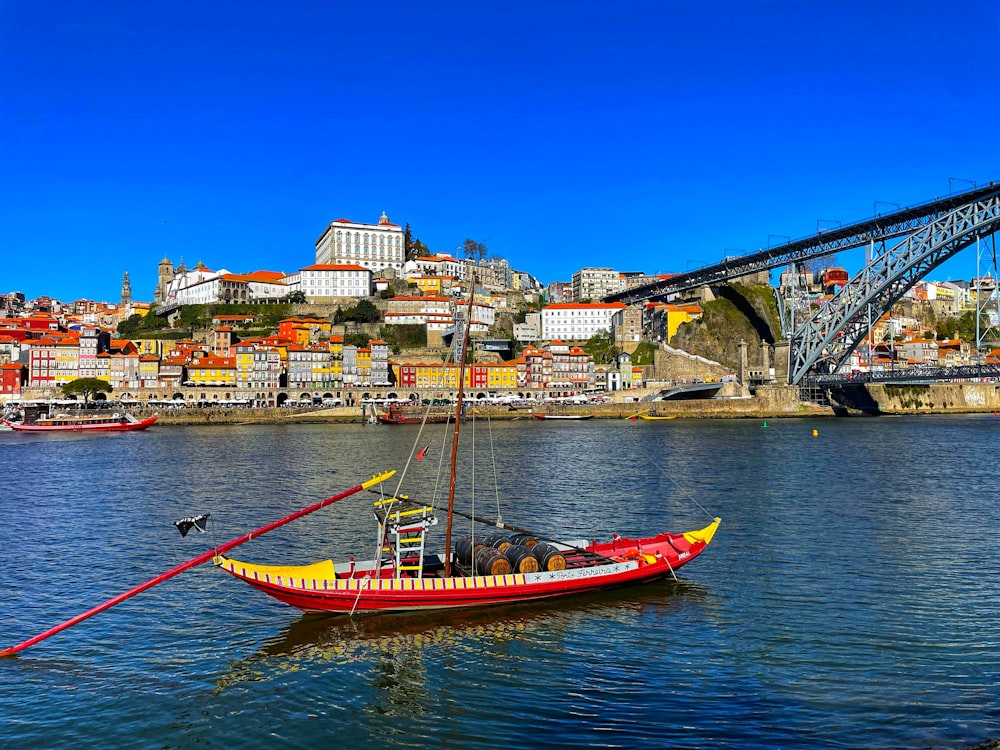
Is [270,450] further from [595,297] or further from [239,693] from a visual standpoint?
[595,297]

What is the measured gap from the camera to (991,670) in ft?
29.9

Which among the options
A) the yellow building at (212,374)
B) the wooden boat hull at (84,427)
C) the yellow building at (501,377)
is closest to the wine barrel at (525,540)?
the wooden boat hull at (84,427)

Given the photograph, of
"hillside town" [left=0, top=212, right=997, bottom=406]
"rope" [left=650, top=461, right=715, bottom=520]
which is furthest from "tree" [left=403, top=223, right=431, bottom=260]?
"rope" [left=650, top=461, right=715, bottom=520]

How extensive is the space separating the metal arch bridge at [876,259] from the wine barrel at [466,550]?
46.0 m

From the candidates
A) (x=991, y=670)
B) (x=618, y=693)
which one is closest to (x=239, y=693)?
(x=618, y=693)

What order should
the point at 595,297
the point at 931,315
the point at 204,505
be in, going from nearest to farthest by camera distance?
1. the point at 204,505
2. the point at 931,315
3. the point at 595,297

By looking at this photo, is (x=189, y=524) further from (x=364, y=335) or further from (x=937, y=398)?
(x=937, y=398)

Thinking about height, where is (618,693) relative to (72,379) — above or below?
below

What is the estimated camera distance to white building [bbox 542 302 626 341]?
286ft

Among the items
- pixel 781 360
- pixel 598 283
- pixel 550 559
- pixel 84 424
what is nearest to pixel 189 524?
pixel 550 559

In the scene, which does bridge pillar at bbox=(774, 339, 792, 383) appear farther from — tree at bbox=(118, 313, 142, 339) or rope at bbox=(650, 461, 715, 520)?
tree at bbox=(118, 313, 142, 339)

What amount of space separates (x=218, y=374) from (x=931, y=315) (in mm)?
76251

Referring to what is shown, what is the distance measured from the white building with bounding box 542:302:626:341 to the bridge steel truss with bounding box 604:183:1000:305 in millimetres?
2081

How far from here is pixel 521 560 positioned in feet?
39.3
